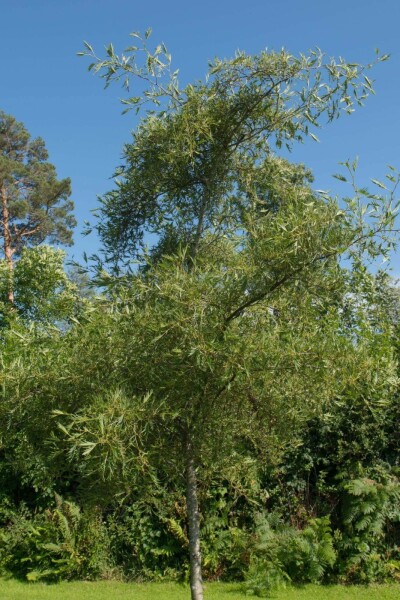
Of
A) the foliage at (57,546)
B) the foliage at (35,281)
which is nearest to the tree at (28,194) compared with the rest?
the foliage at (35,281)

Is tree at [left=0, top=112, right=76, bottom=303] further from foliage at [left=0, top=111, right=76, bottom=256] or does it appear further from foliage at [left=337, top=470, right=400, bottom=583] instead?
foliage at [left=337, top=470, right=400, bottom=583]

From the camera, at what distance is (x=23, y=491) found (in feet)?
34.9

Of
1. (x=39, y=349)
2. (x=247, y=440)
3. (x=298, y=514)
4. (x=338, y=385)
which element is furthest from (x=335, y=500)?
(x=39, y=349)

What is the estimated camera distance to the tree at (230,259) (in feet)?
13.0

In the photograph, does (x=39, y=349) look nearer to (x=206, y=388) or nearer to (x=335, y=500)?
(x=206, y=388)

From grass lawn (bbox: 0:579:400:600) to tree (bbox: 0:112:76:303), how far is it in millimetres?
21058

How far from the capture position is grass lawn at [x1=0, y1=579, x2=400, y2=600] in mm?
8125

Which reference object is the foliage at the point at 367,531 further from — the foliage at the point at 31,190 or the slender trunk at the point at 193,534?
the foliage at the point at 31,190

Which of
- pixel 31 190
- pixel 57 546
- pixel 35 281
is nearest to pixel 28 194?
pixel 31 190

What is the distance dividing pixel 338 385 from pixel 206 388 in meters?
1.00

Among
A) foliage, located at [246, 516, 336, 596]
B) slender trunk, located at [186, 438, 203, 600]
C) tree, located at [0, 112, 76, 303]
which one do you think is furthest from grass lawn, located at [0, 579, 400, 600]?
tree, located at [0, 112, 76, 303]

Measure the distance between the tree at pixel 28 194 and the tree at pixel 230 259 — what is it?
78.3ft

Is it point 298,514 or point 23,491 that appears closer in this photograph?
point 298,514

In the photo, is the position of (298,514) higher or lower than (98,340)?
lower
